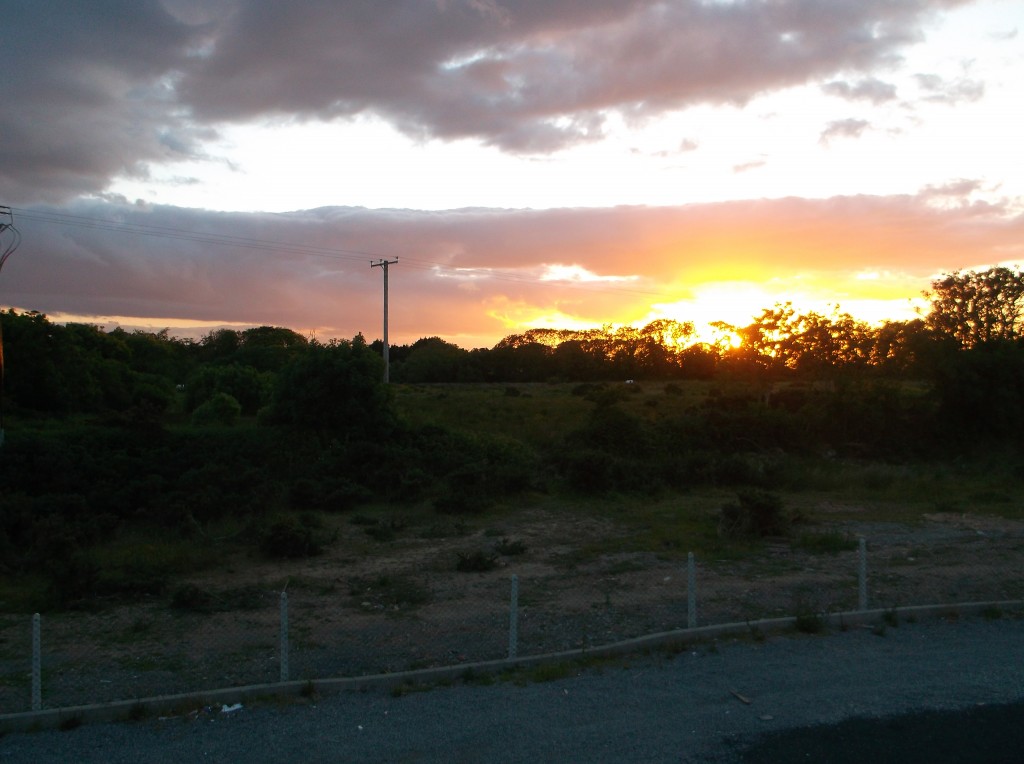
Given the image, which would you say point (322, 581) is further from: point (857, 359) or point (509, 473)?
point (857, 359)

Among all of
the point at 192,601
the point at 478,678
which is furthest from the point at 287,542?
the point at 478,678

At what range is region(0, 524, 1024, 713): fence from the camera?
8.38 meters

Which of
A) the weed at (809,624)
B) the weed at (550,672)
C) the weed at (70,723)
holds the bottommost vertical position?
the weed at (70,723)

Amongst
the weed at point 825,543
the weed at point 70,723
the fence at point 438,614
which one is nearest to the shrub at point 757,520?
the weed at point 825,543

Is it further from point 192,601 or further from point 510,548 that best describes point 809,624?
point 192,601

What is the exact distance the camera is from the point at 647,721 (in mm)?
6887

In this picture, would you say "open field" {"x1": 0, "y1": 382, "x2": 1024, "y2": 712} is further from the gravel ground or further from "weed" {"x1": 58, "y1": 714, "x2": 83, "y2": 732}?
the gravel ground

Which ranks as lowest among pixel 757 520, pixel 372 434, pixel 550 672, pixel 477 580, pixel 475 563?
pixel 477 580

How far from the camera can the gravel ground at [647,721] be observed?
6301mm

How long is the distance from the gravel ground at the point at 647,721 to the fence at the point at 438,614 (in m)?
0.81

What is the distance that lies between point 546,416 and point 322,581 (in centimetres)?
2147

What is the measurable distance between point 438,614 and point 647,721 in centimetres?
422

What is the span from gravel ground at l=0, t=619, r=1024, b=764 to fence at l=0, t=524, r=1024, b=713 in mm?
810

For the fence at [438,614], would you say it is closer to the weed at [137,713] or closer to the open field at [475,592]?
the open field at [475,592]
